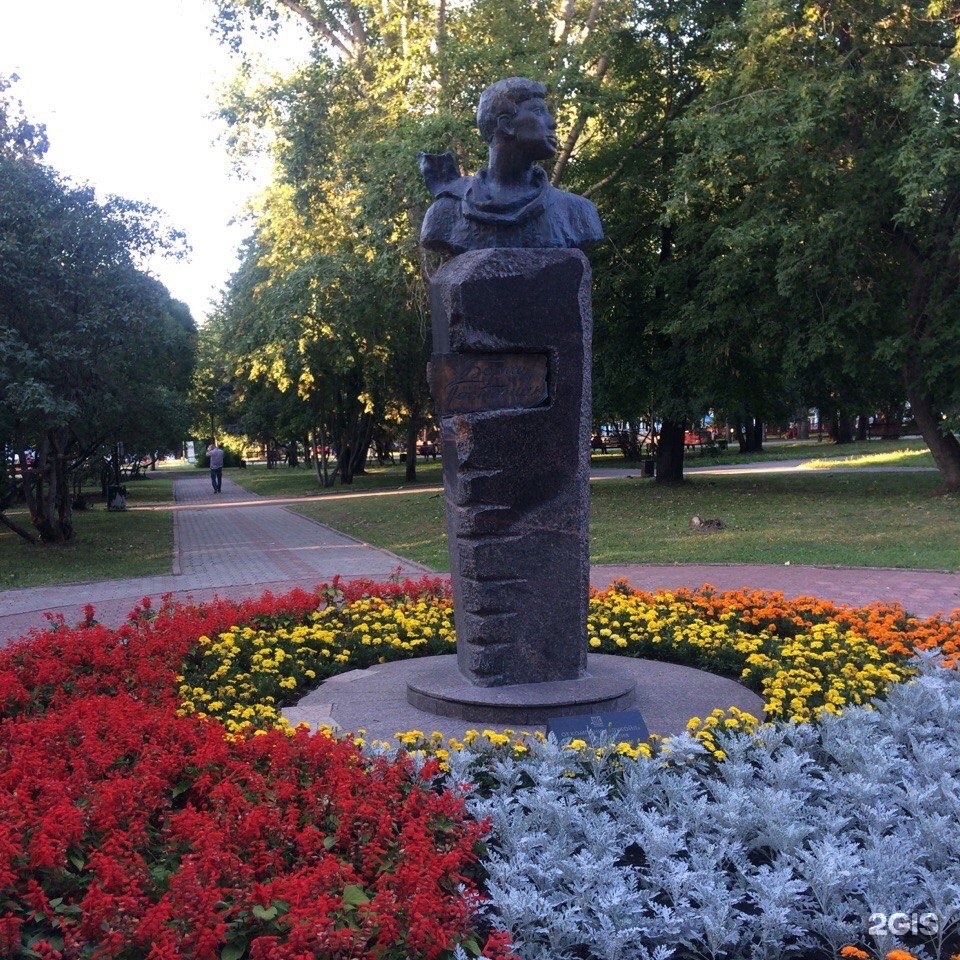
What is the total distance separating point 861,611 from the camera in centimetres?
817

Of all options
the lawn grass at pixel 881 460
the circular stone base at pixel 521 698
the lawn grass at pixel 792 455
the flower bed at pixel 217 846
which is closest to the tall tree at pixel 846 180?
the lawn grass at pixel 881 460

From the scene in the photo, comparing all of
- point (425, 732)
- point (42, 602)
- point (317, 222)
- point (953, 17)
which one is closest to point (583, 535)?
point (425, 732)

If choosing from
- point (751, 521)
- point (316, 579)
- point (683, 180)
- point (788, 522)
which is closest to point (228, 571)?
point (316, 579)

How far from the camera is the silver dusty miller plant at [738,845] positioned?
343 cm

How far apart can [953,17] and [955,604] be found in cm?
1273

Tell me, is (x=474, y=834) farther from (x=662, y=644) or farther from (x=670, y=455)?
(x=670, y=455)

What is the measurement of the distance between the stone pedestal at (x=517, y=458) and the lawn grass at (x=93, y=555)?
32.6 feet

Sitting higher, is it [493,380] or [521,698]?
[493,380]

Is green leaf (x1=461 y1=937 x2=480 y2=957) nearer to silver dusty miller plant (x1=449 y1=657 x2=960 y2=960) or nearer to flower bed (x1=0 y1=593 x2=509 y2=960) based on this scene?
flower bed (x1=0 y1=593 x2=509 y2=960)

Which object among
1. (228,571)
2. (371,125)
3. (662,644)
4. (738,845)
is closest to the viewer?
(738,845)

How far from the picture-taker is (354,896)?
3434 millimetres

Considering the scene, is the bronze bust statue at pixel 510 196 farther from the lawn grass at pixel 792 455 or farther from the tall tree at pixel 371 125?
the lawn grass at pixel 792 455

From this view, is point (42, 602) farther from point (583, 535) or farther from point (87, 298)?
point (583, 535)

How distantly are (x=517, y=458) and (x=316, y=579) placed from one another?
7.79 m
